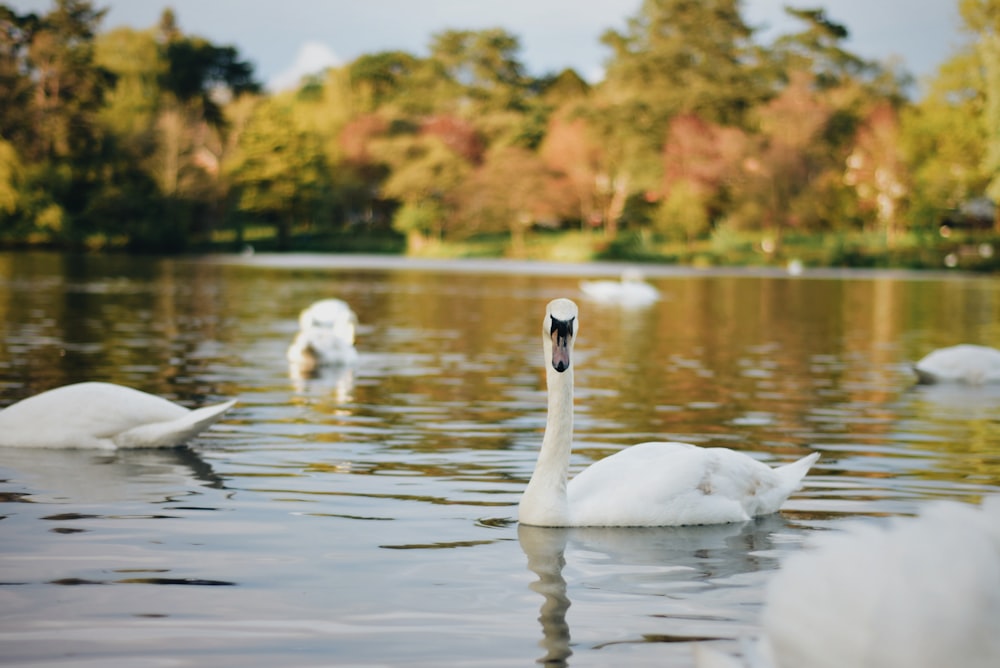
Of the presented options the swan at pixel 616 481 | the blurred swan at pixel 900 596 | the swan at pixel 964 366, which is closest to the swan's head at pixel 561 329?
the swan at pixel 616 481

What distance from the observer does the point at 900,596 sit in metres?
2.59

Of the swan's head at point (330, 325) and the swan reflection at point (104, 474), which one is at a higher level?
the swan's head at point (330, 325)

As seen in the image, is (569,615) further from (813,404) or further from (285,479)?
(813,404)

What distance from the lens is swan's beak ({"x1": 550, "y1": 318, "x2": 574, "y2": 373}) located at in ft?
20.1

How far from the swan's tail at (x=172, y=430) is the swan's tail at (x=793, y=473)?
3.32 meters

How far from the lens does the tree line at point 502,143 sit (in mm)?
59750

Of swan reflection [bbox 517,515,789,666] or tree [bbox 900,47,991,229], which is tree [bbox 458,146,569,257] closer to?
tree [bbox 900,47,991,229]

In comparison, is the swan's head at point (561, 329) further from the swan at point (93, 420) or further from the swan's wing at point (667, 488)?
the swan at point (93, 420)

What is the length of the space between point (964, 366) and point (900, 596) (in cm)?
1142

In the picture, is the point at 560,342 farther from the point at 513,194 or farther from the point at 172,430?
the point at 513,194

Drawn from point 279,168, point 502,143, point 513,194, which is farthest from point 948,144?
point 279,168

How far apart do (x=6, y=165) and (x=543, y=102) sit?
29268 mm

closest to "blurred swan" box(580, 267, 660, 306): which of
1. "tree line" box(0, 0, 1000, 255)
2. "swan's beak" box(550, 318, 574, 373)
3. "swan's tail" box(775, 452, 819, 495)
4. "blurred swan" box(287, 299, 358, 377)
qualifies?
"blurred swan" box(287, 299, 358, 377)

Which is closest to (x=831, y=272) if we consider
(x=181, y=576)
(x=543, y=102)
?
(x=543, y=102)
